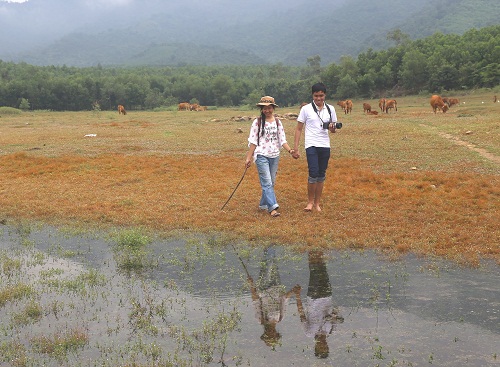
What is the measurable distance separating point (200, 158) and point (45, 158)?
5.21 m

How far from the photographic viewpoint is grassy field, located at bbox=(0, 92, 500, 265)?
799cm

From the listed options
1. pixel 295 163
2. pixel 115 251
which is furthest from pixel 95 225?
pixel 295 163

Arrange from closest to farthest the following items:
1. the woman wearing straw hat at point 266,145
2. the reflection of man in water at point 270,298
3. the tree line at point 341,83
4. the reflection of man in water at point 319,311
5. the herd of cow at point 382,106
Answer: the reflection of man in water at point 319,311 → the reflection of man in water at point 270,298 → the woman wearing straw hat at point 266,145 → the herd of cow at point 382,106 → the tree line at point 341,83

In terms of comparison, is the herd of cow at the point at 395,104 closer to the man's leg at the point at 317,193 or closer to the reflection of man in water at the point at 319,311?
the man's leg at the point at 317,193

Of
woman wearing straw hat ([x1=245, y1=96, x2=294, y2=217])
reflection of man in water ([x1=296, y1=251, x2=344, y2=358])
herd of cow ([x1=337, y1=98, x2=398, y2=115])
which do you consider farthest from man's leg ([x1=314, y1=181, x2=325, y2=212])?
herd of cow ([x1=337, y1=98, x2=398, y2=115])

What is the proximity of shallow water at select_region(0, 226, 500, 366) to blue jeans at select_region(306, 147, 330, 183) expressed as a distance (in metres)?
2.16

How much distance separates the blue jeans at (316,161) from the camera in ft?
29.9

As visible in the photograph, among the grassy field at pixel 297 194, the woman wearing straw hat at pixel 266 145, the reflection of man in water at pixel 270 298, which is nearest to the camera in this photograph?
the reflection of man in water at pixel 270 298

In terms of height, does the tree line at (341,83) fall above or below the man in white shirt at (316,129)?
above

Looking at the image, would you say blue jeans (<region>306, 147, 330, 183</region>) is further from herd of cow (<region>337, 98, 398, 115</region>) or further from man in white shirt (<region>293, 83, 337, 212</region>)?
herd of cow (<region>337, 98, 398, 115</region>)

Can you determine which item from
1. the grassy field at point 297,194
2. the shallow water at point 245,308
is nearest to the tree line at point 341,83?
the grassy field at point 297,194

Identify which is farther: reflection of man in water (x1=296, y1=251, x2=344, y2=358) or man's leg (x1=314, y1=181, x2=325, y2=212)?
man's leg (x1=314, y1=181, x2=325, y2=212)

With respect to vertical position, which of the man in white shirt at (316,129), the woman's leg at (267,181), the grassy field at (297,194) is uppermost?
the man in white shirt at (316,129)

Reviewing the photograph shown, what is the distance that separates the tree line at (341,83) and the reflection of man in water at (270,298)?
57.3 meters
